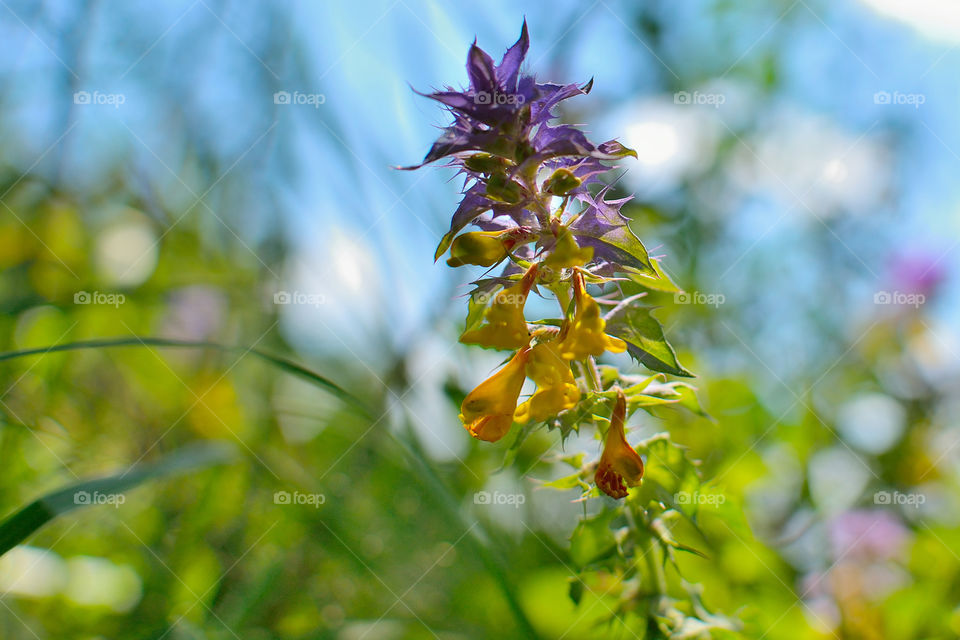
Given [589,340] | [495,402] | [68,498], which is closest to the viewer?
[589,340]

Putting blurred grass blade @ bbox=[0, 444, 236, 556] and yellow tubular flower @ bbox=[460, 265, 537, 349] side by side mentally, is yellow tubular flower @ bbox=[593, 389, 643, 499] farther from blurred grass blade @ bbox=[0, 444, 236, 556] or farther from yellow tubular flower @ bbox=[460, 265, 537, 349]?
blurred grass blade @ bbox=[0, 444, 236, 556]

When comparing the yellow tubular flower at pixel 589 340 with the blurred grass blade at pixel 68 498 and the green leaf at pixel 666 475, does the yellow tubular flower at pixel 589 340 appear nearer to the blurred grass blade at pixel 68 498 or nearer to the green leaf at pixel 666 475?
the green leaf at pixel 666 475

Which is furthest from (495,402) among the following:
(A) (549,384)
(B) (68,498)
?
(B) (68,498)

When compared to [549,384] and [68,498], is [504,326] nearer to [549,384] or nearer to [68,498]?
[549,384]

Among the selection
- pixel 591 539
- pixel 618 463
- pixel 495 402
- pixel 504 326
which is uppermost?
pixel 504 326

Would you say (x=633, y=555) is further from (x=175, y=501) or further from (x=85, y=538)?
(x=85, y=538)

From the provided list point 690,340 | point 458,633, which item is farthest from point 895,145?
point 458,633
